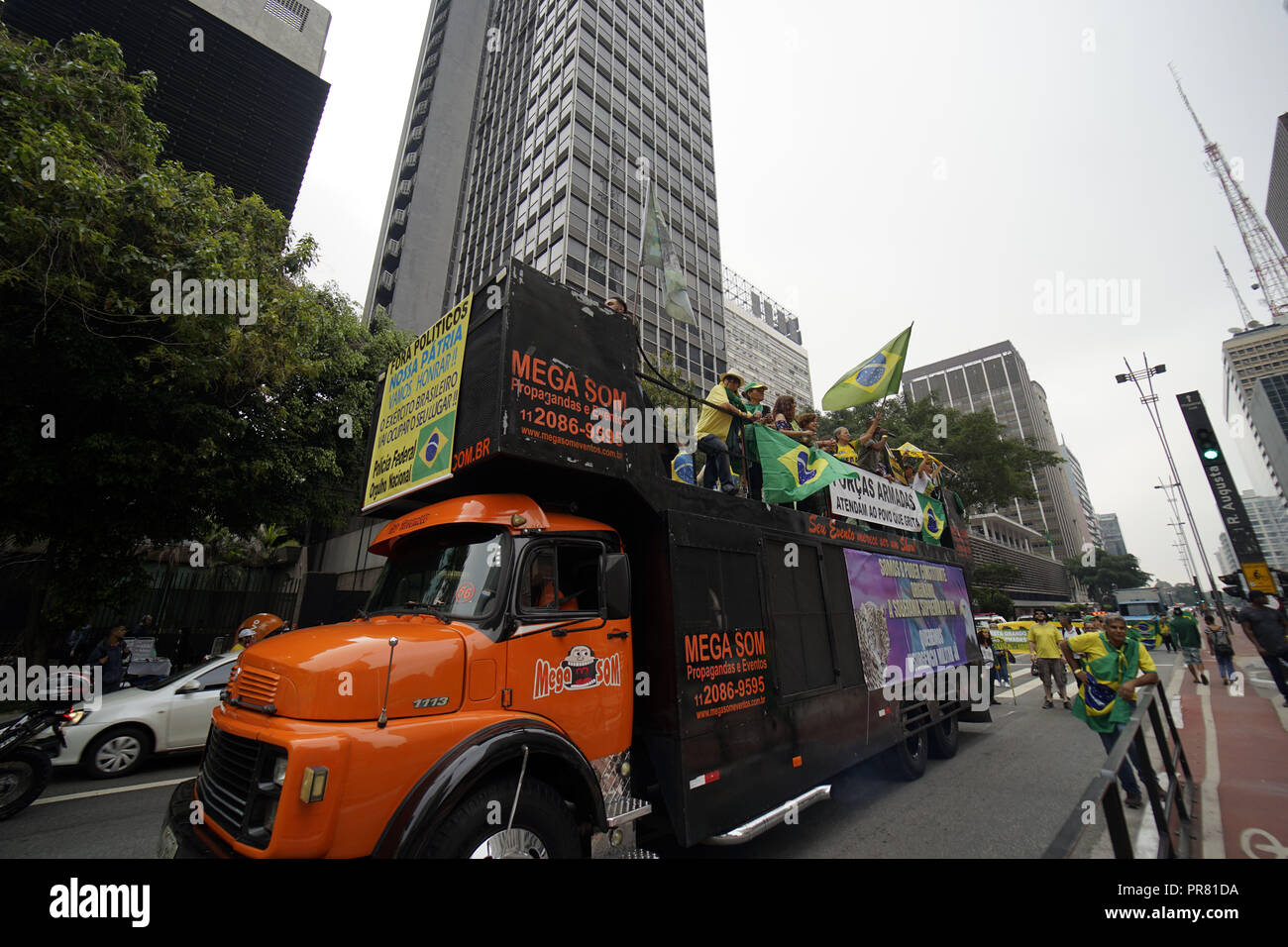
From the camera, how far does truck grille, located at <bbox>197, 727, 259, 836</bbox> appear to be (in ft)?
8.07

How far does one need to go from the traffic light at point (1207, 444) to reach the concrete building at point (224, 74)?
2883 cm

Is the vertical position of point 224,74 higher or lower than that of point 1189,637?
higher

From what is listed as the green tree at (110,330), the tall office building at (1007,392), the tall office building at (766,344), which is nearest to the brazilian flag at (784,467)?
the green tree at (110,330)

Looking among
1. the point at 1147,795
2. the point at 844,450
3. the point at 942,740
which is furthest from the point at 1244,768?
the point at 844,450

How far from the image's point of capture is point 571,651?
11.1ft

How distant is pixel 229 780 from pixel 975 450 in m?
30.0

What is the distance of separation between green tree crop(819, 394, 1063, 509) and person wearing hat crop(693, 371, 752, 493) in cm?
2149

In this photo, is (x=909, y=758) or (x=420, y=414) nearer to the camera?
(x=420, y=414)

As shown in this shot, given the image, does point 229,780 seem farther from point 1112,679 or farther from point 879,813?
point 1112,679

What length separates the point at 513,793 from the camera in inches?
109

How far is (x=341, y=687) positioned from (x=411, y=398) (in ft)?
9.00
